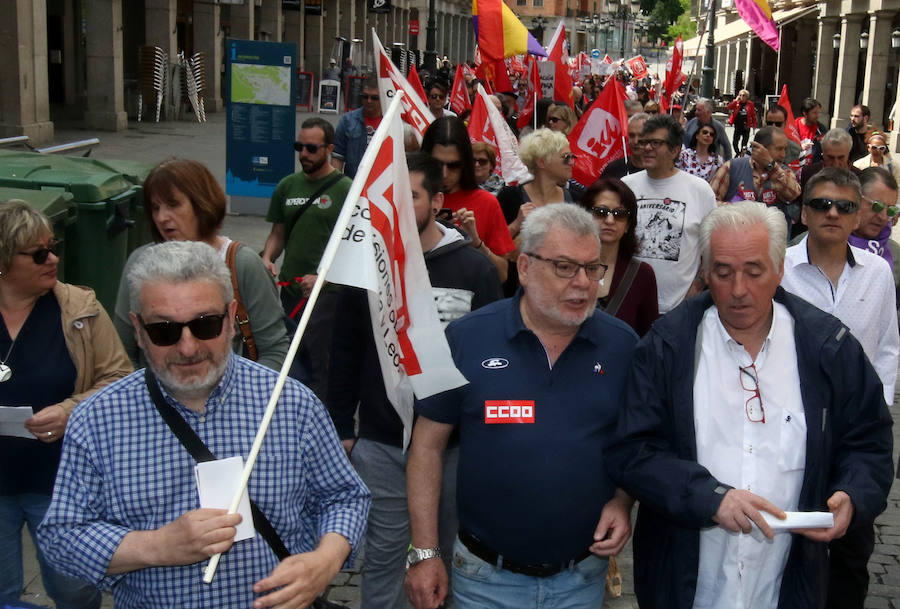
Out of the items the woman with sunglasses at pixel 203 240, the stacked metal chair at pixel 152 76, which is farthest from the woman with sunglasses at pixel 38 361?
the stacked metal chair at pixel 152 76

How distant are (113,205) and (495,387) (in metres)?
4.39

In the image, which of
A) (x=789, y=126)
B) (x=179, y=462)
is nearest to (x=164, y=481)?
(x=179, y=462)

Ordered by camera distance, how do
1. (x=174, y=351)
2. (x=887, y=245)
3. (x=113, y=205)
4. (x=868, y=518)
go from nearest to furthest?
(x=174, y=351) → (x=868, y=518) → (x=887, y=245) → (x=113, y=205)

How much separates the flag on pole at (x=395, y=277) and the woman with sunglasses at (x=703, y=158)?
7.17m

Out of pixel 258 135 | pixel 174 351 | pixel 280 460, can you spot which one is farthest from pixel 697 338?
pixel 258 135

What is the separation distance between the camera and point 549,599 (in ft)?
10.9

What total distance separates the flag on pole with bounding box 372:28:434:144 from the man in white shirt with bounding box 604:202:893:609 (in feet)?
12.1

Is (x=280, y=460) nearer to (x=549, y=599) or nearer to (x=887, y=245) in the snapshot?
(x=549, y=599)

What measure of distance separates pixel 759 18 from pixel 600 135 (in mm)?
8878

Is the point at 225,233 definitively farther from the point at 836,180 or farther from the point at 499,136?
the point at 836,180

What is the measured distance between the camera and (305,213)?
641 centimetres

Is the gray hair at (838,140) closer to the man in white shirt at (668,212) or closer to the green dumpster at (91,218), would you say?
the man in white shirt at (668,212)

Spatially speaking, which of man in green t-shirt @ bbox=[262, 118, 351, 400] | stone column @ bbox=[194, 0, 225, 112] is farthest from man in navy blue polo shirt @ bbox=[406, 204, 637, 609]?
stone column @ bbox=[194, 0, 225, 112]

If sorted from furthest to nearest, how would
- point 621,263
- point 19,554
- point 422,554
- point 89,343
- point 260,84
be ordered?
point 260,84, point 621,263, point 19,554, point 89,343, point 422,554
